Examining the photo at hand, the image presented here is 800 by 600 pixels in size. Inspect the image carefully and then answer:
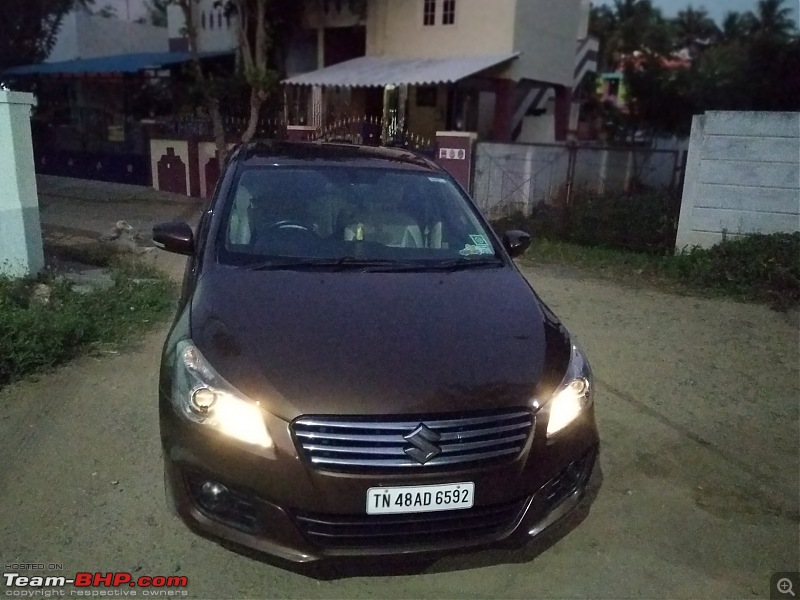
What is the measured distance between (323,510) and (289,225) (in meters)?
1.69

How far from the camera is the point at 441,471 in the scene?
7.97ft

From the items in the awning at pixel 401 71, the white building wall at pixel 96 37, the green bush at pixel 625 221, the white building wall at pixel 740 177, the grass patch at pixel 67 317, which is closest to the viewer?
the grass patch at pixel 67 317

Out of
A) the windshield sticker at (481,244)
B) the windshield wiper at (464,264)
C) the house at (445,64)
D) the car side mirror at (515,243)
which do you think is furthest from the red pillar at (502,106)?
the windshield wiper at (464,264)

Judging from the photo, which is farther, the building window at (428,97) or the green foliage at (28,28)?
the green foliage at (28,28)

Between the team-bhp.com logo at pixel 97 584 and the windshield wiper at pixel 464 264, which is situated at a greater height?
the windshield wiper at pixel 464 264

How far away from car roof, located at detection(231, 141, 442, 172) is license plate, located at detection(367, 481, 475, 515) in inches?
87.3

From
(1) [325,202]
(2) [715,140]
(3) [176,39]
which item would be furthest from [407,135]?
(3) [176,39]

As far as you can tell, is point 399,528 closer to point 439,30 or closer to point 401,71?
point 401,71

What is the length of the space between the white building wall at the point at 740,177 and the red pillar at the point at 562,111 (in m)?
11.0

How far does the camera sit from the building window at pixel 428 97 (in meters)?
18.3

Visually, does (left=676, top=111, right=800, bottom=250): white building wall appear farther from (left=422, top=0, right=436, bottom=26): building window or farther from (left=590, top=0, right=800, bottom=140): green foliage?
(left=590, top=0, right=800, bottom=140): green foliage

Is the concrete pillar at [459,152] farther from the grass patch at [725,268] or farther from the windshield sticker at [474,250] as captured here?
the windshield sticker at [474,250]

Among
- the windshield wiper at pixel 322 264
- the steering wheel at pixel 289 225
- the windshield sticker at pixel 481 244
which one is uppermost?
the steering wheel at pixel 289 225

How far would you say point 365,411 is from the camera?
2408 millimetres
